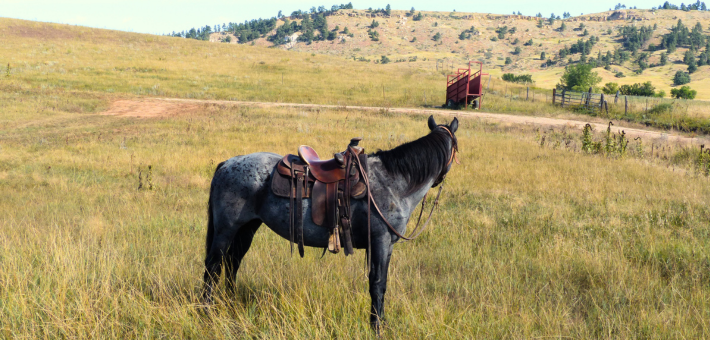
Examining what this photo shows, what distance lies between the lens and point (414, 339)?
11.1 ft

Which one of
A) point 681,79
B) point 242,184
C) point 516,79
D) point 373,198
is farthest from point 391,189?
point 681,79

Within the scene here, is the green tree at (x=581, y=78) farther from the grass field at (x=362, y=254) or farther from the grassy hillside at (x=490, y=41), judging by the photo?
the grass field at (x=362, y=254)

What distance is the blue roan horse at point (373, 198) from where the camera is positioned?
145 inches

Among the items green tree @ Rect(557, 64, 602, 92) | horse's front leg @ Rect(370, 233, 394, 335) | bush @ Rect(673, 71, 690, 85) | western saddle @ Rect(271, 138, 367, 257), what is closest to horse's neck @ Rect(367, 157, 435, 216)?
western saddle @ Rect(271, 138, 367, 257)

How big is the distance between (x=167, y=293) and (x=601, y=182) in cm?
1008

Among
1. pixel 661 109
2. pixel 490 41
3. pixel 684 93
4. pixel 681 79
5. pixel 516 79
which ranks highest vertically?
pixel 490 41

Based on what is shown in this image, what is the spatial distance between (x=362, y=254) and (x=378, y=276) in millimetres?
2101

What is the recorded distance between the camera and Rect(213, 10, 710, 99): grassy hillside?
89.7 m

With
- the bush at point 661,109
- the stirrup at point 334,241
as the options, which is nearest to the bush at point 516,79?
the bush at point 661,109

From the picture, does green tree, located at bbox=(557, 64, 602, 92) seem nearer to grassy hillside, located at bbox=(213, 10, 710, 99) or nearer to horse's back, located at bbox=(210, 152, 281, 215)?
grassy hillside, located at bbox=(213, 10, 710, 99)

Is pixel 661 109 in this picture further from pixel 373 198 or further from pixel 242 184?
pixel 242 184

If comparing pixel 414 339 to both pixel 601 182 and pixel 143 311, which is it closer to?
pixel 143 311

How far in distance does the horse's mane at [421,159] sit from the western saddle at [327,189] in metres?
0.30

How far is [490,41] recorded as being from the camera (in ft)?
445
